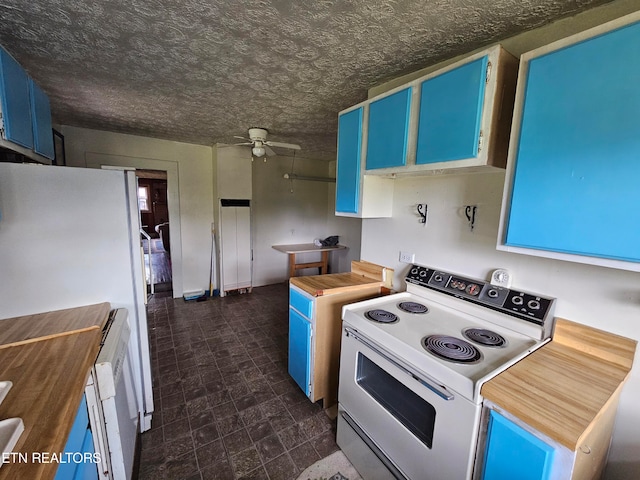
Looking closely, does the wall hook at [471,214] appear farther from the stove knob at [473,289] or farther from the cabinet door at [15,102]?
the cabinet door at [15,102]

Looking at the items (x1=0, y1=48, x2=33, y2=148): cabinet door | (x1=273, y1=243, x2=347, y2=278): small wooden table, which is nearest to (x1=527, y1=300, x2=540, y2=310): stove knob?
(x1=0, y1=48, x2=33, y2=148): cabinet door

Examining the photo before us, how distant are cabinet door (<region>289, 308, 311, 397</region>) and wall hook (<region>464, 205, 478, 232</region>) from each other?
1253mm

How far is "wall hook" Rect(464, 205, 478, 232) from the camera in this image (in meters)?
1.57

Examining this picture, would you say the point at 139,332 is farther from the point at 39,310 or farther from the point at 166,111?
the point at 166,111

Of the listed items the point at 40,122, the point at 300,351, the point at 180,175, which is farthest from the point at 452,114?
the point at 180,175

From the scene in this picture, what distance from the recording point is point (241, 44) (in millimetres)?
1448

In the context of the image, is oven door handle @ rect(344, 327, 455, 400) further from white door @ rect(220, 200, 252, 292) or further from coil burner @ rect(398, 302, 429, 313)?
white door @ rect(220, 200, 252, 292)

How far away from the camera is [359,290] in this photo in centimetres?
205

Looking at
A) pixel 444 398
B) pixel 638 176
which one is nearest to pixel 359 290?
pixel 444 398

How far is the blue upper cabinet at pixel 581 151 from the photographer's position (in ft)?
2.92

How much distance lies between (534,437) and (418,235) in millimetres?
1256

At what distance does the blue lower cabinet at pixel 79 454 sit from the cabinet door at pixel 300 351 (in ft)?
3.98

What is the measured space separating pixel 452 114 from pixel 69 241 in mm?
2205

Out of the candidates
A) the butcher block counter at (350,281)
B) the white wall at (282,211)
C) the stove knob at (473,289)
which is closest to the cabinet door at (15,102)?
the butcher block counter at (350,281)
